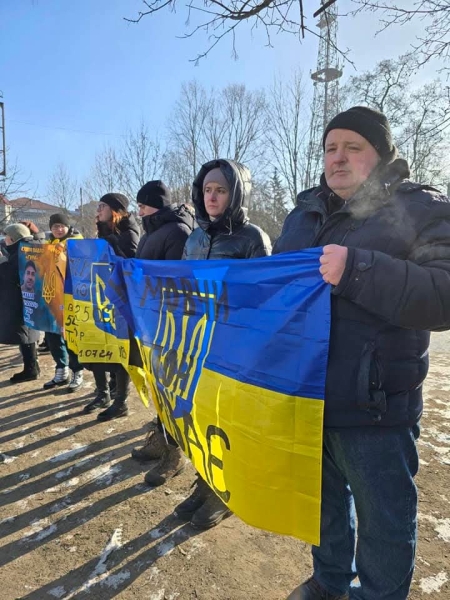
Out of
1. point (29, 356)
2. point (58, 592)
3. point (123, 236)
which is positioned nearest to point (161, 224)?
point (123, 236)

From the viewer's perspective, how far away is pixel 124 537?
253 centimetres

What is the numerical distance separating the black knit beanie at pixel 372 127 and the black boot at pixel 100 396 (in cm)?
360

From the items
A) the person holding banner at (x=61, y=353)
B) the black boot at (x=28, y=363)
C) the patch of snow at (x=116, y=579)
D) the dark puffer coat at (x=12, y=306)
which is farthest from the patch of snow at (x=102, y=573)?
the black boot at (x=28, y=363)

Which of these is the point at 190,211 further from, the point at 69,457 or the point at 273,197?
A: the point at 273,197

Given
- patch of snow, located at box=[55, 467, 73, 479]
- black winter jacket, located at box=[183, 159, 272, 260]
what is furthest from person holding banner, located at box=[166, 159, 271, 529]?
patch of snow, located at box=[55, 467, 73, 479]

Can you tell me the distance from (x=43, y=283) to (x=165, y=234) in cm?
239

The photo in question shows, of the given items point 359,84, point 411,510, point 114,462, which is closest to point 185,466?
point 114,462

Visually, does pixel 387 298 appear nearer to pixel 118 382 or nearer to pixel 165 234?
pixel 165 234

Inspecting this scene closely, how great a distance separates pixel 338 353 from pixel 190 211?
7.94ft

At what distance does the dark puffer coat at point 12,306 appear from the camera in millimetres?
5082

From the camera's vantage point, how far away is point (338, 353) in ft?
5.13

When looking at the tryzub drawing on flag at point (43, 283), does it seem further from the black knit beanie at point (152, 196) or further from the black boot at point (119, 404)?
the black knit beanie at point (152, 196)

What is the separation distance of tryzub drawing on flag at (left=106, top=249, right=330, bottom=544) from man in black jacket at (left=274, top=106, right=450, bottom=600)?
0.11 meters

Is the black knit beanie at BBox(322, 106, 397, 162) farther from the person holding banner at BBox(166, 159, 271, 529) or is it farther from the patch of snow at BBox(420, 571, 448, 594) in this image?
the patch of snow at BBox(420, 571, 448, 594)
